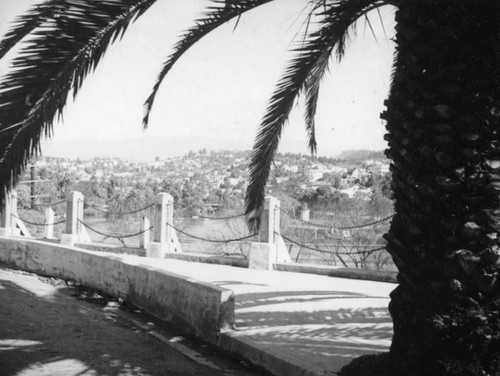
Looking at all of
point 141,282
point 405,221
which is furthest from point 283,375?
point 141,282

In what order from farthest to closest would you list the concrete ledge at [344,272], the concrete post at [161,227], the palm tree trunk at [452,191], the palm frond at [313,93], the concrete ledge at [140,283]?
the concrete post at [161,227] → the concrete ledge at [344,272] → the palm frond at [313,93] → the concrete ledge at [140,283] → the palm tree trunk at [452,191]

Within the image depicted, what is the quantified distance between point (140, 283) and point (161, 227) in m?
7.00

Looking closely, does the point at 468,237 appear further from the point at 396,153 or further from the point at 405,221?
the point at 396,153

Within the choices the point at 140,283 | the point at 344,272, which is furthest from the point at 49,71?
the point at 344,272

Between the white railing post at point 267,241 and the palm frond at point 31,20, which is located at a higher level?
the palm frond at point 31,20

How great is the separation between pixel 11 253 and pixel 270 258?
237 inches

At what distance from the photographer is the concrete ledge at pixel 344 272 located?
33.6 feet

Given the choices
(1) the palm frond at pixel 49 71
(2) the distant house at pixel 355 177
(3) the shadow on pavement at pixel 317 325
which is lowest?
(3) the shadow on pavement at pixel 317 325

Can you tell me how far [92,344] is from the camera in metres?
5.64

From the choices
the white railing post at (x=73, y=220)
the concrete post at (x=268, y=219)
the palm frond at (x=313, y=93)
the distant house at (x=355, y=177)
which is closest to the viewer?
A: the palm frond at (x=313, y=93)

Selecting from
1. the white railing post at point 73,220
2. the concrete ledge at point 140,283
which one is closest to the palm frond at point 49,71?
the concrete ledge at point 140,283

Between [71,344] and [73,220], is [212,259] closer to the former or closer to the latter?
[73,220]

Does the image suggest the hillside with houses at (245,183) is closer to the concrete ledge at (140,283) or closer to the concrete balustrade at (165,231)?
the concrete balustrade at (165,231)

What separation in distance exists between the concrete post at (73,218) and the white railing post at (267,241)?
7133mm
